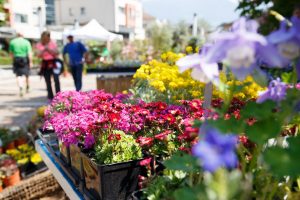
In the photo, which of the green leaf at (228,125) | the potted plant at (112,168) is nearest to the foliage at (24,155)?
the potted plant at (112,168)

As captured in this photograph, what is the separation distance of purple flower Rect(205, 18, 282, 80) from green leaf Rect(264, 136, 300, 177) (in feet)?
0.60

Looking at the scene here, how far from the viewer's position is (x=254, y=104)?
85cm

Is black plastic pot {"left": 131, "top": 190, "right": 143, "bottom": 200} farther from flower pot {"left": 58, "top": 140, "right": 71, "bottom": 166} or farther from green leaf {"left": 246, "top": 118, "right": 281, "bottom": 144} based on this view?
flower pot {"left": 58, "top": 140, "right": 71, "bottom": 166}

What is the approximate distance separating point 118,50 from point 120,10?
22.4m

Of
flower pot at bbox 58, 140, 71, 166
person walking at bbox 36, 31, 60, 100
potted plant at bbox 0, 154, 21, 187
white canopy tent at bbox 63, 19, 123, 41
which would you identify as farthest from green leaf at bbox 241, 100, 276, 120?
white canopy tent at bbox 63, 19, 123, 41

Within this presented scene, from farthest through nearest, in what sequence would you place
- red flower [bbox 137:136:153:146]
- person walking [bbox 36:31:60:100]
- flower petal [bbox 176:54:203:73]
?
person walking [bbox 36:31:60:100]
red flower [bbox 137:136:153:146]
flower petal [bbox 176:54:203:73]

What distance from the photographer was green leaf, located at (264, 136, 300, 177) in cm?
70

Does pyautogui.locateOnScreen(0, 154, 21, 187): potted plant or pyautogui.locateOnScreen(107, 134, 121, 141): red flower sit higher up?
pyautogui.locateOnScreen(107, 134, 121, 141): red flower

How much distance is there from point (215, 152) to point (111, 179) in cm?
103

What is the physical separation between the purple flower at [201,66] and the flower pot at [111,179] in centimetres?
87

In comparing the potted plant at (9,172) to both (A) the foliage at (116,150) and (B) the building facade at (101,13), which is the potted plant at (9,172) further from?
(B) the building facade at (101,13)

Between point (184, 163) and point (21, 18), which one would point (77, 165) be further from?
point (21, 18)

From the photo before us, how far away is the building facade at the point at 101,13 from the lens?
124 feet

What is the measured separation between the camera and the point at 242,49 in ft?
2.38
